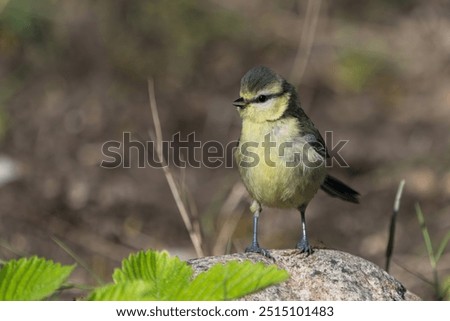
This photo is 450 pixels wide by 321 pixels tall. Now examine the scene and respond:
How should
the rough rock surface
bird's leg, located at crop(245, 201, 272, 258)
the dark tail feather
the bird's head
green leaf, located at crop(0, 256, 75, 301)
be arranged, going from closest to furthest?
green leaf, located at crop(0, 256, 75, 301)
the rough rock surface
bird's leg, located at crop(245, 201, 272, 258)
the bird's head
the dark tail feather

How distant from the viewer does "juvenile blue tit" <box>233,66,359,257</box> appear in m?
4.16

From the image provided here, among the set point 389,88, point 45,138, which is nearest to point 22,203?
point 45,138

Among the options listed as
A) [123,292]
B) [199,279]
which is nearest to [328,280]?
[199,279]

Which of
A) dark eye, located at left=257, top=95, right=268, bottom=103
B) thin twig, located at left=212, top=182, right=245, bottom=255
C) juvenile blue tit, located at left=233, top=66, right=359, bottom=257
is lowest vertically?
thin twig, located at left=212, top=182, right=245, bottom=255

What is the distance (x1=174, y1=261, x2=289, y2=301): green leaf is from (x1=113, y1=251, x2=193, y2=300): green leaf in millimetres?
29

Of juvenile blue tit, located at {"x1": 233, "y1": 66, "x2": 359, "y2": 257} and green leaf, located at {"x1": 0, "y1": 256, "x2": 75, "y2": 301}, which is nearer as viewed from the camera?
green leaf, located at {"x1": 0, "y1": 256, "x2": 75, "y2": 301}

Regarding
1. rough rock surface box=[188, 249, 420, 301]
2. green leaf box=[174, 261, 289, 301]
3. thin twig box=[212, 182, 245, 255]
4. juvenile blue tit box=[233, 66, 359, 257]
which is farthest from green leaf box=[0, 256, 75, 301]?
thin twig box=[212, 182, 245, 255]

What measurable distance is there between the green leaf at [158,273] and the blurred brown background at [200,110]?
384 cm

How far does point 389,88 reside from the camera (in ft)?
26.5

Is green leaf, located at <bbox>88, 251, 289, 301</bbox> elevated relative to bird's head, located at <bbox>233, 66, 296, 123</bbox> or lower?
lower

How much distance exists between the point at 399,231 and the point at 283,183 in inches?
97.7

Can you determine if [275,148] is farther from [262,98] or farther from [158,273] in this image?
[158,273]

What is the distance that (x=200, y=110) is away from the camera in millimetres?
7629

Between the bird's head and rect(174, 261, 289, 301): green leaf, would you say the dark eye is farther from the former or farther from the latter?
rect(174, 261, 289, 301): green leaf
